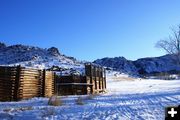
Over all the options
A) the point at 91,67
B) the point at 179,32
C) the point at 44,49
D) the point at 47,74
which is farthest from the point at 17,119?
the point at 44,49

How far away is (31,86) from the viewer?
957 inches

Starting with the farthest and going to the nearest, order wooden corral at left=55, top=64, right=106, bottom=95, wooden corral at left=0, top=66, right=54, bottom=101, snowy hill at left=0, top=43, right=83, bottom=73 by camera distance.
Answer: snowy hill at left=0, top=43, right=83, bottom=73 < wooden corral at left=55, top=64, right=106, bottom=95 < wooden corral at left=0, top=66, right=54, bottom=101

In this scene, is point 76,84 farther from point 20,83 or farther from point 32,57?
point 32,57

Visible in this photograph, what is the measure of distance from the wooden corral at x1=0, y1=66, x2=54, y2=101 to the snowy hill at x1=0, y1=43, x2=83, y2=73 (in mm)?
76951

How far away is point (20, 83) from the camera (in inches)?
888

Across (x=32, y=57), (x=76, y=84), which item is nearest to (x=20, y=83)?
(x=76, y=84)

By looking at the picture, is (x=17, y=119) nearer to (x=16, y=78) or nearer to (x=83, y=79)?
(x=16, y=78)

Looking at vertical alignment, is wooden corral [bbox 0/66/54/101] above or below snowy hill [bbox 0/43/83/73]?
below

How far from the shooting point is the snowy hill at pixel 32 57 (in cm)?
10712

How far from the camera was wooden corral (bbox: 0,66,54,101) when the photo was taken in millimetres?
21922

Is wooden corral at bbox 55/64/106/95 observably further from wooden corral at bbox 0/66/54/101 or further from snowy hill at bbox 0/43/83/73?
snowy hill at bbox 0/43/83/73

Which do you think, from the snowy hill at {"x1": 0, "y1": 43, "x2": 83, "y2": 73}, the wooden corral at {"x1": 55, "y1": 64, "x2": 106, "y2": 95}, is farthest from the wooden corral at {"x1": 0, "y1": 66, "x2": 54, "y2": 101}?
the snowy hill at {"x1": 0, "y1": 43, "x2": 83, "y2": 73}

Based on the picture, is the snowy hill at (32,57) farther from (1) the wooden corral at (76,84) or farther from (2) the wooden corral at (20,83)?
(2) the wooden corral at (20,83)

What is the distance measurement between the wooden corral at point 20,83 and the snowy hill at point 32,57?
7695cm
